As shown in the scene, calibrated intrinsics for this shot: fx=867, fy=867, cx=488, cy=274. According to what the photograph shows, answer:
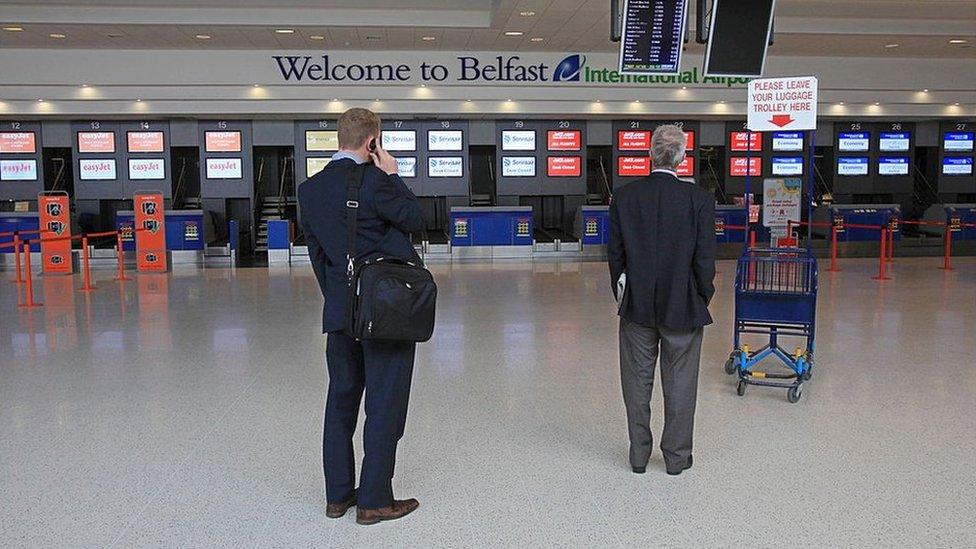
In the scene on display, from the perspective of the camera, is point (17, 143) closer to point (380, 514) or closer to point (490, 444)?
point (490, 444)

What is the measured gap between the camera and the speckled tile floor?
346 cm

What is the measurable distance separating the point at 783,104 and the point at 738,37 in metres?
1.98

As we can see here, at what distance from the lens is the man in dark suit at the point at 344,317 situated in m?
3.34

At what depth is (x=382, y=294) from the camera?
10.6ft

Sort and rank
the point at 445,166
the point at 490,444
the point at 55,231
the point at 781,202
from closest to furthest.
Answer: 1. the point at 490,444
2. the point at 781,202
3. the point at 55,231
4. the point at 445,166

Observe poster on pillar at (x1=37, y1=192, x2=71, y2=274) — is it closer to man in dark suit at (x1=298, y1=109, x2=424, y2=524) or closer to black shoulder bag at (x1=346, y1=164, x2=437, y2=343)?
man in dark suit at (x1=298, y1=109, x2=424, y2=524)

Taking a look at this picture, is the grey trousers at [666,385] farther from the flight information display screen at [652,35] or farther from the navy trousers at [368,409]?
the flight information display screen at [652,35]

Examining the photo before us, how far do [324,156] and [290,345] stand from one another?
34.0 ft

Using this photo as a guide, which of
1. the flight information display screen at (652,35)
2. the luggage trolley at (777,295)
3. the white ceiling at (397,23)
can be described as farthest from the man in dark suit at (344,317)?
the white ceiling at (397,23)

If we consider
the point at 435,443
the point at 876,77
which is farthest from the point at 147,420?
the point at 876,77

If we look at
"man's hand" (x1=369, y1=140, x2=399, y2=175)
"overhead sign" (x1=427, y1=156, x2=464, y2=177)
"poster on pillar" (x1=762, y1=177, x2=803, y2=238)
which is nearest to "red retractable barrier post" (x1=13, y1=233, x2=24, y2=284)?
"overhead sign" (x1=427, y1=156, x2=464, y2=177)

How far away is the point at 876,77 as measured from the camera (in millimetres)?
16984

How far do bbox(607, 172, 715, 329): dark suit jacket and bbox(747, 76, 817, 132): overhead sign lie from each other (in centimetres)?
280

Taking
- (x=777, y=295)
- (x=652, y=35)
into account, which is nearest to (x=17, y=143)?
(x=652, y=35)
